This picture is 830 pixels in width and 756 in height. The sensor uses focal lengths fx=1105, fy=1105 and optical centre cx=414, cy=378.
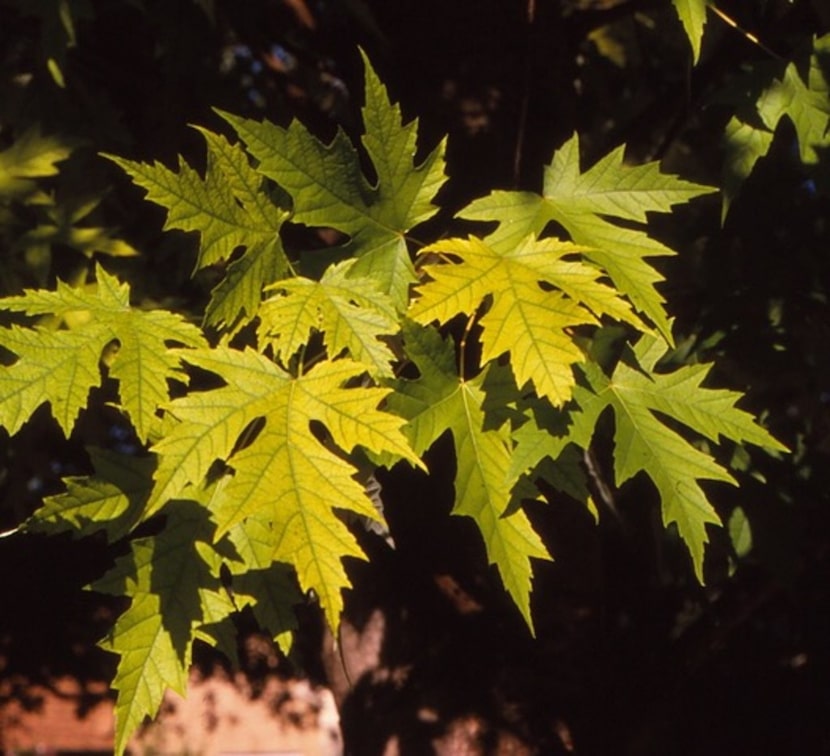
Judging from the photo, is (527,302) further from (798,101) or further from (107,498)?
(798,101)

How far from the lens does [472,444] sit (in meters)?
1.54

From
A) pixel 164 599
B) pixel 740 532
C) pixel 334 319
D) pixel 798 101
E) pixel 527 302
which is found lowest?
pixel 164 599

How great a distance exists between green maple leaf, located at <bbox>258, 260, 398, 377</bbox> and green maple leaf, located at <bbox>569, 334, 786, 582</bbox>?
11.9 inches

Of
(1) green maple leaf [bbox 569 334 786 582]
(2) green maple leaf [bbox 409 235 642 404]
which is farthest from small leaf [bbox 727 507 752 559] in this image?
(2) green maple leaf [bbox 409 235 642 404]

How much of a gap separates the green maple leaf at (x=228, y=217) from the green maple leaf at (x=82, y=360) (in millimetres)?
82

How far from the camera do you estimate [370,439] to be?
1384 millimetres

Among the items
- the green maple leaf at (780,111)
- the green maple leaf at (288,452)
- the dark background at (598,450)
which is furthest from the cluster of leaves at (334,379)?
the dark background at (598,450)

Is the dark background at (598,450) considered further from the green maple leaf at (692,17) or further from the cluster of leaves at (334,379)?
the cluster of leaves at (334,379)

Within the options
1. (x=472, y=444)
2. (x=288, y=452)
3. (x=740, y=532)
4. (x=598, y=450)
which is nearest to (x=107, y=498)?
(x=288, y=452)

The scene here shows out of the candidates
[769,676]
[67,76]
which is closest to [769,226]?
[769,676]

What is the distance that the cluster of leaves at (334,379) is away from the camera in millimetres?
1376

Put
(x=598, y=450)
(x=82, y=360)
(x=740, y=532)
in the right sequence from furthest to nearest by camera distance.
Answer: (x=598, y=450)
(x=740, y=532)
(x=82, y=360)

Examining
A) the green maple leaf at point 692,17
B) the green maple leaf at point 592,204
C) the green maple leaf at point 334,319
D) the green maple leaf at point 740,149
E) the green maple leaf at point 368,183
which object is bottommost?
the green maple leaf at point 334,319

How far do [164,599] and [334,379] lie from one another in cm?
43
